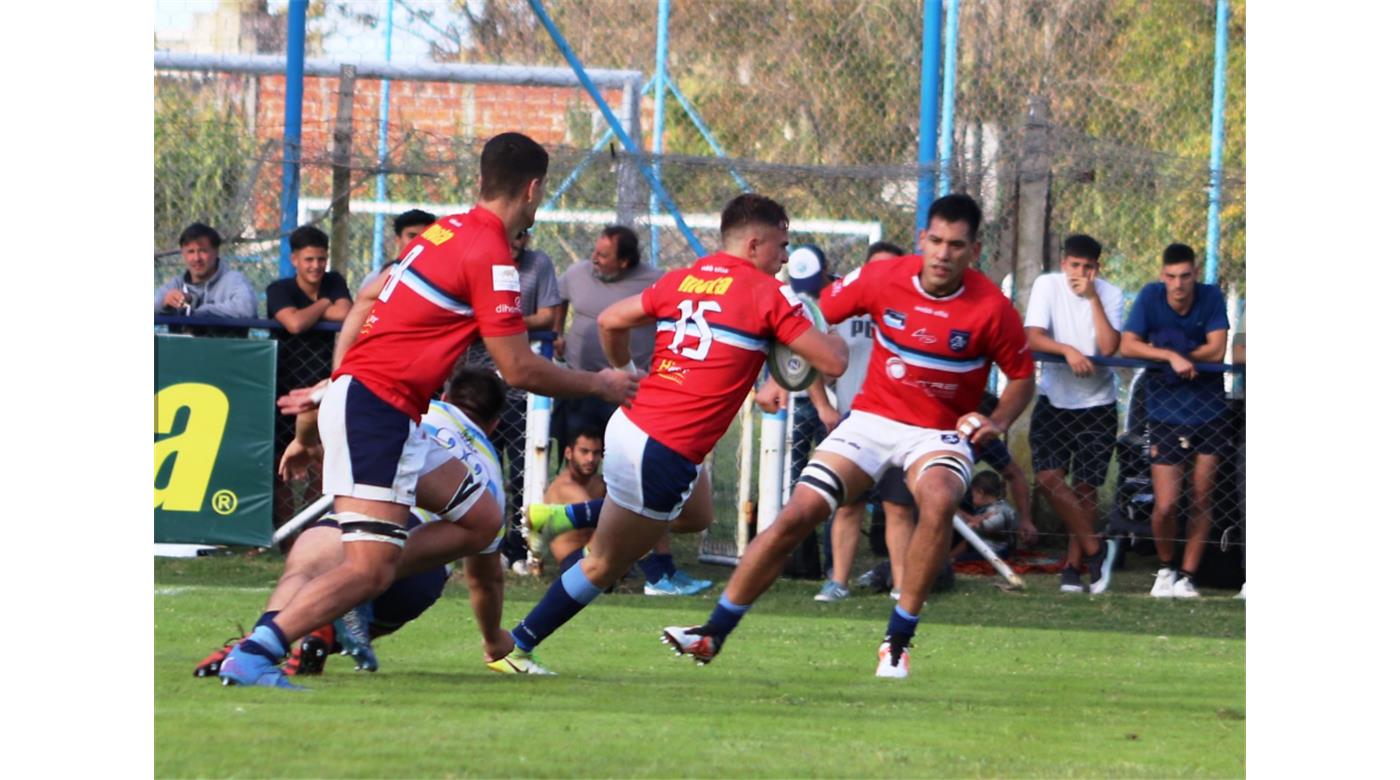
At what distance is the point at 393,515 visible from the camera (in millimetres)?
6879

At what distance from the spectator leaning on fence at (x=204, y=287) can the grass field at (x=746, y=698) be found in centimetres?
171

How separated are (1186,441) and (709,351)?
5.03 m

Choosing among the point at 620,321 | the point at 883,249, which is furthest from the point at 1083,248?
the point at 620,321

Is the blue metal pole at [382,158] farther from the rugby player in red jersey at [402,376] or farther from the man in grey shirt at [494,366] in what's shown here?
the rugby player in red jersey at [402,376]

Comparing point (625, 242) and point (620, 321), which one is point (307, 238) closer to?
point (625, 242)

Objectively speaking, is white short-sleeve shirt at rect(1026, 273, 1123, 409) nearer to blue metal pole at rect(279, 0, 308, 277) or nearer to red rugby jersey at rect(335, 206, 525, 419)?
blue metal pole at rect(279, 0, 308, 277)

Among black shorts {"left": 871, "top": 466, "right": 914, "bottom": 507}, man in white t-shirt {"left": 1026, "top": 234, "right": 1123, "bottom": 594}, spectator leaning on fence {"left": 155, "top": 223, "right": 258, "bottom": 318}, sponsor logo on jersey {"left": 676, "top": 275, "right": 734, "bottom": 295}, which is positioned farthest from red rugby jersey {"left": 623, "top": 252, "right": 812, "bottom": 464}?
spectator leaning on fence {"left": 155, "top": 223, "right": 258, "bottom": 318}

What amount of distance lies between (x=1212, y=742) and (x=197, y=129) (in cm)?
959

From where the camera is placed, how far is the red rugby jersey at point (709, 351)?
7965 millimetres

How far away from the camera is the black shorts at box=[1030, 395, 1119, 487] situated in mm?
12148

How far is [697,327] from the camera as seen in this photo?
804 centimetres

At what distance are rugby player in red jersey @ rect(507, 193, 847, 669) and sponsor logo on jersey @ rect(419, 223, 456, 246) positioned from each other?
4.27 ft
